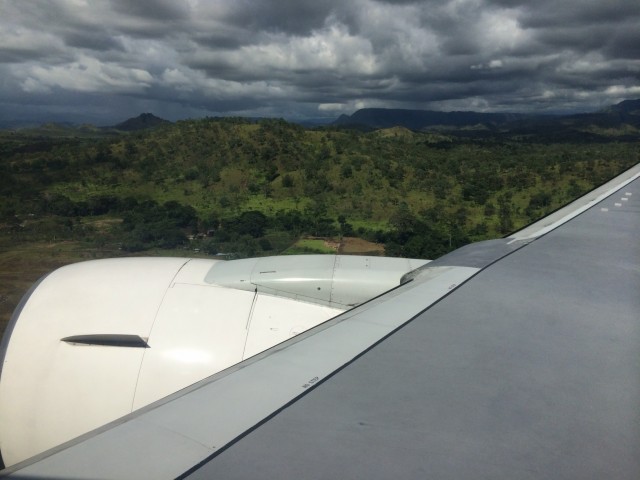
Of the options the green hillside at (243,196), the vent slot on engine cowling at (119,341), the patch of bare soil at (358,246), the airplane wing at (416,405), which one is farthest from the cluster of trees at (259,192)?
the vent slot on engine cowling at (119,341)

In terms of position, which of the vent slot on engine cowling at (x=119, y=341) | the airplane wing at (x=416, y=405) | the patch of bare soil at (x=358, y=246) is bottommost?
the patch of bare soil at (x=358, y=246)

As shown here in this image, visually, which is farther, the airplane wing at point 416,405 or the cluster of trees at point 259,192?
the cluster of trees at point 259,192

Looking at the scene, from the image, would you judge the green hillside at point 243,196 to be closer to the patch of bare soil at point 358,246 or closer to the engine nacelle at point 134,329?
the patch of bare soil at point 358,246

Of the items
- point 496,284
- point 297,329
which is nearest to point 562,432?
point 496,284

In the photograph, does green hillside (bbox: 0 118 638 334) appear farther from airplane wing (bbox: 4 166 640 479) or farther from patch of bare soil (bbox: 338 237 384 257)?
airplane wing (bbox: 4 166 640 479)

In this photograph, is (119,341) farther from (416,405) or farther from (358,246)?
(358,246)

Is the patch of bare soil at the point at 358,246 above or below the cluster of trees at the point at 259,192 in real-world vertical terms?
below
